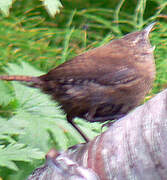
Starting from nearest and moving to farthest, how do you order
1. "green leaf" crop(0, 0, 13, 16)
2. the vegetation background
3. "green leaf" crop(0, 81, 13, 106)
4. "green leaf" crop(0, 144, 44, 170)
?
"green leaf" crop(0, 0, 13, 16) < "green leaf" crop(0, 144, 44, 170) < the vegetation background < "green leaf" crop(0, 81, 13, 106)

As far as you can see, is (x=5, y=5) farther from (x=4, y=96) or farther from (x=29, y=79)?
(x=4, y=96)

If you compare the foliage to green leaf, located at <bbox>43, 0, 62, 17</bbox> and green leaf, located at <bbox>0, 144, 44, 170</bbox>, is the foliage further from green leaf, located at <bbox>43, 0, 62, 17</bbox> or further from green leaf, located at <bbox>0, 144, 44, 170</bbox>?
green leaf, located at <bbox>0, 144, 44, 170</bbox>

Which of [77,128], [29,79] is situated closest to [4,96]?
[29,79]

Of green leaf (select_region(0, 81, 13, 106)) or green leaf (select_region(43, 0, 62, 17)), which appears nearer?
green leaf (select_region(43, 0, 62, 17))

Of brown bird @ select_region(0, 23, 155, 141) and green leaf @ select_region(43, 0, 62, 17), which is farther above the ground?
green leaf @ select_region(43, 0, 62, 17)

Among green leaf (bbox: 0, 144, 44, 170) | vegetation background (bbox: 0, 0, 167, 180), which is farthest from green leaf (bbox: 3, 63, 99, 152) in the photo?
green leaf (bbox: 0, 144, 44, 170)

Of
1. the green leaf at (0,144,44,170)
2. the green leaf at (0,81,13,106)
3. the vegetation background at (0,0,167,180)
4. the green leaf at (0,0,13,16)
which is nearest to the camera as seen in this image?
the green leaf at (0,0,13,16)

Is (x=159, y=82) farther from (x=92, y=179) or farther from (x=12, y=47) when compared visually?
(x=92, y=179)

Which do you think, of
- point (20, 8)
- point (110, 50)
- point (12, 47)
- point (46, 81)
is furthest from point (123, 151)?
point (20, 8)

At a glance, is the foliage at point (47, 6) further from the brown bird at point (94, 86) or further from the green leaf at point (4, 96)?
the green leaf at point (4, 96)
